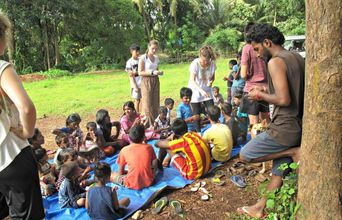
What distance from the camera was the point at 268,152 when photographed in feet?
10.2

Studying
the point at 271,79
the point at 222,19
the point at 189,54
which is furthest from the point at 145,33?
the point at 271,79

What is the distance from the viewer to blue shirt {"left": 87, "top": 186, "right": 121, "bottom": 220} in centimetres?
361

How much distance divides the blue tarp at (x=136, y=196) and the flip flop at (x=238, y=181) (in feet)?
1.74

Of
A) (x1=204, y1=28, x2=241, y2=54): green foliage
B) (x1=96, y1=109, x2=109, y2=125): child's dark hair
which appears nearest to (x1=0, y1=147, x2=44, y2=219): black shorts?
(x1=96, y1=109, x2=109, y2=125): child's dark hair

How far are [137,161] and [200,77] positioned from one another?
2502 mm

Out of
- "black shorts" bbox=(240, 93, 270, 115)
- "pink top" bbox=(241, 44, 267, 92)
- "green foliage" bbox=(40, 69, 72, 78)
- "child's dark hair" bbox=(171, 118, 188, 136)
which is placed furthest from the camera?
"green foliage" bbox=(40, 69, 72, 78)

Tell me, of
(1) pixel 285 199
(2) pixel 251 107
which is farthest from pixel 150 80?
(1) pixel 285 199

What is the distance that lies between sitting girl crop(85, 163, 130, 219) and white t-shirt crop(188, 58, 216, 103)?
112 inches

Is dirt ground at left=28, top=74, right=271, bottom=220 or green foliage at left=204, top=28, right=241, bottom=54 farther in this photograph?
green foliage at left=204, top=28, right=241, bottom=54

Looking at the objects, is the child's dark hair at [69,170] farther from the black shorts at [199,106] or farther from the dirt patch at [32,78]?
the dirt patch at [32,78]

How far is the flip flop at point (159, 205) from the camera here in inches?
149

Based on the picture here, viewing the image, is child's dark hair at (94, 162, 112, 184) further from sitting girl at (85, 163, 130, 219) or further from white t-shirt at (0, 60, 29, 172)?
white t-shirt at (0, 60, 29, 172)

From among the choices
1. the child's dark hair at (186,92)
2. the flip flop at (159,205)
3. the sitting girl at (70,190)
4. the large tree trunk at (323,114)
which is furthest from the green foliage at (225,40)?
the large tree trunk at (323,114)

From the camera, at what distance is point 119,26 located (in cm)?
2492
